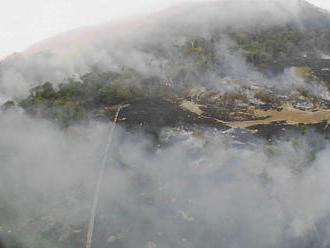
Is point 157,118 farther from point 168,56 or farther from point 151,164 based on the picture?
point 168,56

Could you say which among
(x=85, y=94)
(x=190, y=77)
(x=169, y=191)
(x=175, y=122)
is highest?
(x=85, y=94)

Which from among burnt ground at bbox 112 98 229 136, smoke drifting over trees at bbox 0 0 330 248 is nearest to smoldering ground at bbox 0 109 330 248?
smoke drifting over trees at bbox 0 0 330 248

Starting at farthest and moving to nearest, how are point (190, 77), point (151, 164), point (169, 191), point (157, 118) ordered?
1. point (190, 77)
2. point (157, 118)
3. point (151, 164)
4. point (169, 191)

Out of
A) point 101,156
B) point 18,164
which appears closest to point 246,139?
point 101,156

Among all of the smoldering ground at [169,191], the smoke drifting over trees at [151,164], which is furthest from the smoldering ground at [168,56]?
the smoldering ground at [169,191]

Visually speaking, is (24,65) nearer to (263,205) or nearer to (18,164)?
(18,164)

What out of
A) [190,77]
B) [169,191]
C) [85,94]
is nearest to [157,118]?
[169,191]

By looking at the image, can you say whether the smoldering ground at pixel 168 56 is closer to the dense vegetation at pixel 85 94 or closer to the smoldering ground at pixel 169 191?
the dense vegetation at pixel 85 94

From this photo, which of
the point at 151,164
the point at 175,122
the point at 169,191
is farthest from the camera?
the point at 175,122

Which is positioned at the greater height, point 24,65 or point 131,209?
point 24,65
